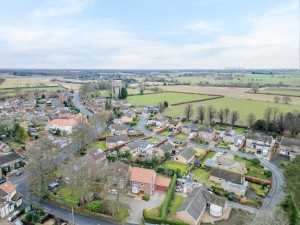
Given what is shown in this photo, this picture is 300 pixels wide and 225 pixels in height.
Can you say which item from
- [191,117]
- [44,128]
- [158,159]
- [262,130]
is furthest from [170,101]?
[158,159]

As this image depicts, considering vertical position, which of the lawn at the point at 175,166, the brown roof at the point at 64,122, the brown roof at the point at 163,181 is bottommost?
the lawn at the point at 175,166

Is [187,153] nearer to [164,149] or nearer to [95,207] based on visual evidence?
[164,149]

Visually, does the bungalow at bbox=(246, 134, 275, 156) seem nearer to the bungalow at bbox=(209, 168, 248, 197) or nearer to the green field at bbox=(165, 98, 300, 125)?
the bungalow at bbox=(209, 168, 248, 197)

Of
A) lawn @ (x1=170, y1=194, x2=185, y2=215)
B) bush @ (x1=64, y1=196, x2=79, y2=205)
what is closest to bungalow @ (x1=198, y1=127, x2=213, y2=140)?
lawn @ (x1=170, y1=194, x2=185, y2=215)

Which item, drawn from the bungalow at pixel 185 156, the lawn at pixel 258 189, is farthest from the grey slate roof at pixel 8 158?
the lawn at pixel 258 189

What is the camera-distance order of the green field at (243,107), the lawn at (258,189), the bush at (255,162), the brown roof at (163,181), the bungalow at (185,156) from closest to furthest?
the lawn at (258,189)
the brown roof at (163,181)
the bush at (255,162)
the bungalow at (185,156)
the green field at (243,107)

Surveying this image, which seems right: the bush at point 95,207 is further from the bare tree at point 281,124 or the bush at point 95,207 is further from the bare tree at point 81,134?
the bare tree at point 281,124

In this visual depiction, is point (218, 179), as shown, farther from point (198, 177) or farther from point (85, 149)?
point (85, 149)
